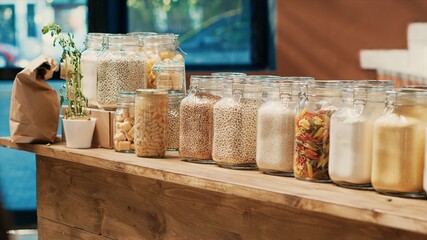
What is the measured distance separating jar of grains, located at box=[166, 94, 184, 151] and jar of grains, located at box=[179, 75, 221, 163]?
0.48 feet

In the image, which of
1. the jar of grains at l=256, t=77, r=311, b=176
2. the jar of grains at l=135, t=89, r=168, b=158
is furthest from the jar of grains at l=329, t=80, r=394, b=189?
the jar of grains at l=135, t=89, r=168, b=158

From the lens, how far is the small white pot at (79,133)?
2.29 metres

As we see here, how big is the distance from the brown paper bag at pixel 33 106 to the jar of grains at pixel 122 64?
0.84 feet

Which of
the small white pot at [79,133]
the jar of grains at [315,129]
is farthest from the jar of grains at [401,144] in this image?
the small white pot at [79,133]

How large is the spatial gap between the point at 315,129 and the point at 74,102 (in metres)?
0.96

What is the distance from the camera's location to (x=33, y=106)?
2396 millimetres

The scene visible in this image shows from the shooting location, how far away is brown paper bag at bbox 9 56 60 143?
239cm

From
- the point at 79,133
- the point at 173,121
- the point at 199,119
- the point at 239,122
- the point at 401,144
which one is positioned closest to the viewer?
the point at 401,144

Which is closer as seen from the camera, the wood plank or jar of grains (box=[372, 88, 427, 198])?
jar of grains (box=[372, 88, 427, 198])

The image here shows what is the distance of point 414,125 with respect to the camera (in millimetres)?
1471

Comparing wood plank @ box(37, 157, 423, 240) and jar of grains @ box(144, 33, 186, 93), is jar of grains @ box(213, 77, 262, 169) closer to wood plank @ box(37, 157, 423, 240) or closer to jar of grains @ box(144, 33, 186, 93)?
wood plank @ box(37, 157, 423, 240)

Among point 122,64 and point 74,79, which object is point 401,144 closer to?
point 122,64

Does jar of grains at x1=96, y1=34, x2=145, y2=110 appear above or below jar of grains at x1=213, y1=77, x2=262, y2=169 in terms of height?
above

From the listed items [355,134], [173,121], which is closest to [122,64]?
[173,121]
